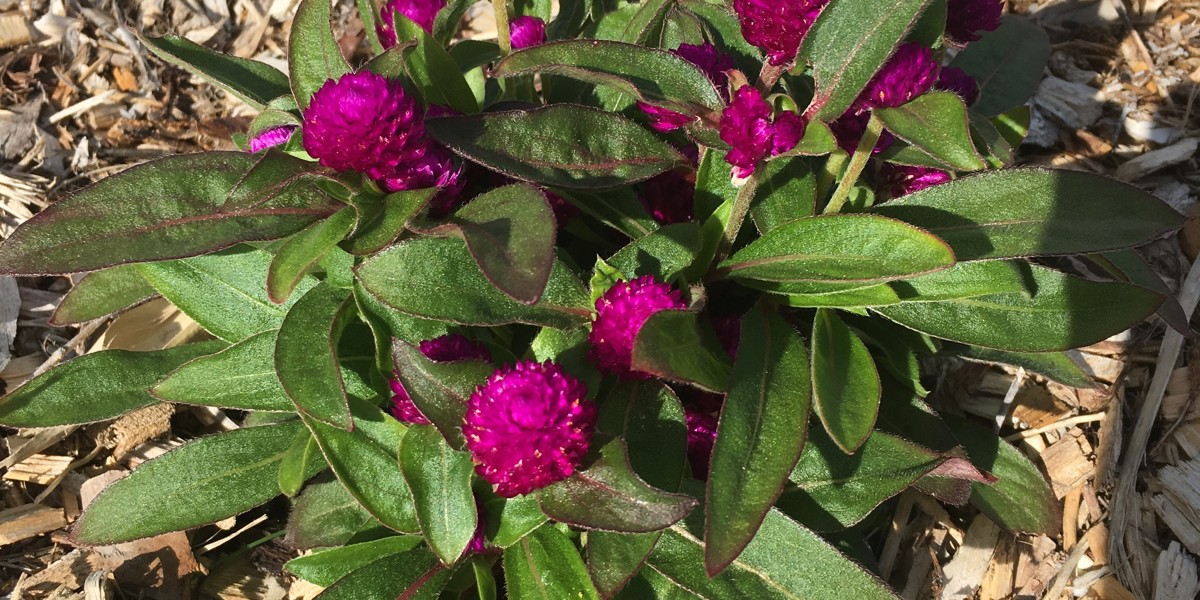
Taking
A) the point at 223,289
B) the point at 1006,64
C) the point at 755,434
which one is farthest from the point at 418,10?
the point at 1006,64

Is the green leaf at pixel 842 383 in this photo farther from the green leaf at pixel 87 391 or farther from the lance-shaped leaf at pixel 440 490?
the green leaf at pixel 87 391

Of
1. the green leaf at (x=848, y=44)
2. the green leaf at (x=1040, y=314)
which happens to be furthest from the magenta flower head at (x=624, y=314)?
the green leaf at (x=1040, y=314)

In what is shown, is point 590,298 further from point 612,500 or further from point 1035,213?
point 1035,213

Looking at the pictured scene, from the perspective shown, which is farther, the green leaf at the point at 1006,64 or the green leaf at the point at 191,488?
the green leaf at the point at 1006,64

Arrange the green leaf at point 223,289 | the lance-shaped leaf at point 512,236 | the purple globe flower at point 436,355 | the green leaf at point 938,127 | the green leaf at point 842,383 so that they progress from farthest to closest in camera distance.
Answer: the green leaf at point 223,289, the purple globe flower at point 436,355, the green leaf at point 842,383, the green leaf at point 938,127, the lance-shaped leaf at point 512,236

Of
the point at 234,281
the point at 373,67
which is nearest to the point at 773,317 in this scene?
the point at 373,67

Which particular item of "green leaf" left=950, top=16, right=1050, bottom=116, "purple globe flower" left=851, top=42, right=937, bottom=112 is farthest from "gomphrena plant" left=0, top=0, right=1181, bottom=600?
"green leaf" left=950, top=16, right=1050, bottom=116
